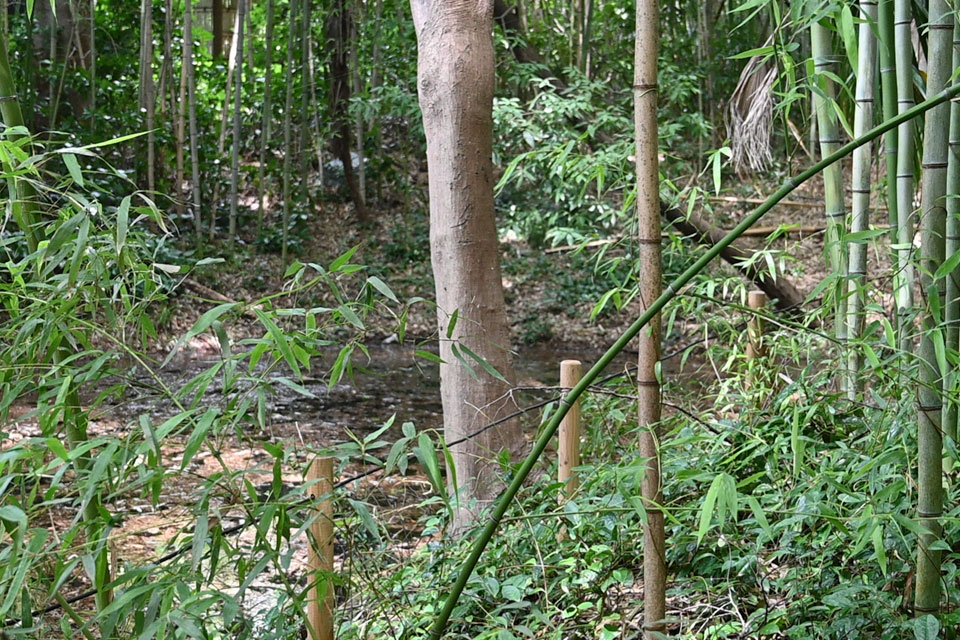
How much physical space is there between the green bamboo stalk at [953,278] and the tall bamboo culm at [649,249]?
1.74ft

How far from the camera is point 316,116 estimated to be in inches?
415

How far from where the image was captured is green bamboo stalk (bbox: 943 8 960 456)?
156cm

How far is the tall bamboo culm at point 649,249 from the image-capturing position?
130 cm

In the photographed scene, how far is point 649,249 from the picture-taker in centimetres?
131

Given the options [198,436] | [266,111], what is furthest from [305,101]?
[198,436]

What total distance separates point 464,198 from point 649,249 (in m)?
1.61

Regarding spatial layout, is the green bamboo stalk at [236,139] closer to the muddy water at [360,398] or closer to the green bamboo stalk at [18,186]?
the muddy water at [360,398]

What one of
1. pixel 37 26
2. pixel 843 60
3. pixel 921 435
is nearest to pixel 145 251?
pixel 921 435

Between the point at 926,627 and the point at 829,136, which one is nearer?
the point at 926,627

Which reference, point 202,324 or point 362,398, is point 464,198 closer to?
point 202,324

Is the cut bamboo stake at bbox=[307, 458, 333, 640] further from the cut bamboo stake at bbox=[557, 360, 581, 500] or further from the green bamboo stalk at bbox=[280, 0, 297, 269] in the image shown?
the green bamboo stalk at bbox=[280, 0, 297, 269]

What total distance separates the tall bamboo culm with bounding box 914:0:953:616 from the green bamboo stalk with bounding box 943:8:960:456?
0.04 metres

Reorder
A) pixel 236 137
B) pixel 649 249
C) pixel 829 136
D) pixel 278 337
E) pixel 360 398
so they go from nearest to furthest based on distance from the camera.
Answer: pixel 278 337 < pixel 649 249 < pixel 829 136 < pixel 360 398 < pixel 236 137

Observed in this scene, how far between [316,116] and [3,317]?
4.36 metres
